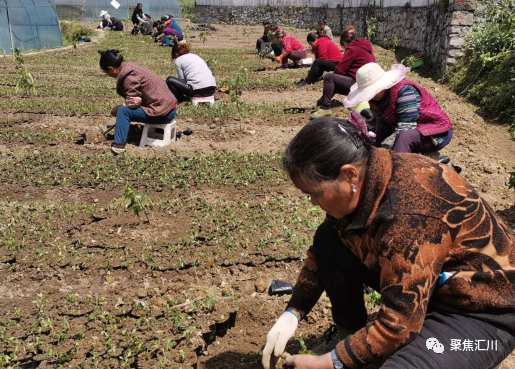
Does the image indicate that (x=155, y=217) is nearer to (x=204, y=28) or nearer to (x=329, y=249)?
(x=329, y=249)

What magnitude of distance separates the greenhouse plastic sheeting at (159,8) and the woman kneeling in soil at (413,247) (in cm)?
3067

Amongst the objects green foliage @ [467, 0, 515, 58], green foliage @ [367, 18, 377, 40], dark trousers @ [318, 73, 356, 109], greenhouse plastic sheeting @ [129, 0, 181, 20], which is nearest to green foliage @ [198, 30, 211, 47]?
green foliage @ [367, 18, 377, 40]

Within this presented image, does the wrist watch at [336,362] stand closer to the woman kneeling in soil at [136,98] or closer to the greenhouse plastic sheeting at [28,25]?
the woman kneeling in soil at [136,98]

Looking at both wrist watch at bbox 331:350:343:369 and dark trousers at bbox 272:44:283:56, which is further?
dark trousers at bbox 272:44:283:56

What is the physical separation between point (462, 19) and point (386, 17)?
7287 mm

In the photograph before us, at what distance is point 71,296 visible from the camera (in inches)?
124

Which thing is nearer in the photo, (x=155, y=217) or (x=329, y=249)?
(x=329, y=249)

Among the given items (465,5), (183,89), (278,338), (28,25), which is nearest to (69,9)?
(28,25)

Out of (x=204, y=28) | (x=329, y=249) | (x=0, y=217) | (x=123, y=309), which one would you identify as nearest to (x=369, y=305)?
(x=329, y=249)

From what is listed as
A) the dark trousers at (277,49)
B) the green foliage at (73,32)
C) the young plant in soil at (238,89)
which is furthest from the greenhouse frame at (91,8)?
the young plant in soil at (238,89)

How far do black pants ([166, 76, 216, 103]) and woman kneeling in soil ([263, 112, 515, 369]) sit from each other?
255 inches

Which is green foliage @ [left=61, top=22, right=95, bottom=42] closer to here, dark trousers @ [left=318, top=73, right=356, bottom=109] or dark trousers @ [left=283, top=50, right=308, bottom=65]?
dark trousers @ [left=283, top=50, right=308, bottom=65]

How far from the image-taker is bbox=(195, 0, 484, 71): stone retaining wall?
376 inches

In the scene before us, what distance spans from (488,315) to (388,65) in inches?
402
